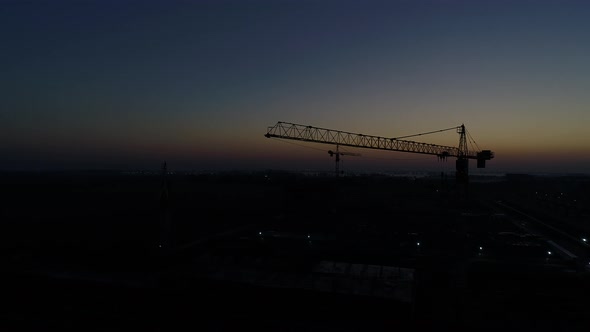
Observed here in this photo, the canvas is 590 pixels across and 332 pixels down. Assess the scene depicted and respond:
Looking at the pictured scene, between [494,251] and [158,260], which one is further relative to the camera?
[494,251]

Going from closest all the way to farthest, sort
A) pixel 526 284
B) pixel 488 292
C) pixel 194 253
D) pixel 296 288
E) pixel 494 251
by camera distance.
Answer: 1. pixel 296 288
2. pixel 488 292
3. pixel 526 284
4. pixel 194 253
5. pixel 494 251

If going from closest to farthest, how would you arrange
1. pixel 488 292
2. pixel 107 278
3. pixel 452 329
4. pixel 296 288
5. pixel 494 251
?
1. pixel 452 329
2. pixel 296 288
3. pixel 107 278
4. pixel 488 292
5. pixel 494 251

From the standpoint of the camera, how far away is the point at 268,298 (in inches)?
445

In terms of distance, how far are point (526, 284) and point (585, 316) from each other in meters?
3.45

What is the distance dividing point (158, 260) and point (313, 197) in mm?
30781

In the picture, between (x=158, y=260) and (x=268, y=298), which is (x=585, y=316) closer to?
(x=268, y=298)

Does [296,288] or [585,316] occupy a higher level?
[296,288]

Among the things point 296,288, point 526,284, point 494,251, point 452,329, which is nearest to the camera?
point 452,329

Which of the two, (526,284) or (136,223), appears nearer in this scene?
(526,284)

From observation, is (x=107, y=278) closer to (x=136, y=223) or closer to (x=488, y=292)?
(x=488, y=292)

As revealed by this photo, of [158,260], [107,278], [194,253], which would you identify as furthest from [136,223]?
[107,278]

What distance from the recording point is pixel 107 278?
1227 centimetres

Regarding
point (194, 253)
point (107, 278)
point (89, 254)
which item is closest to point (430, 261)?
point (194, 253)

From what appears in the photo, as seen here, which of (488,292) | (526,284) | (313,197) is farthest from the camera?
(313,197)
